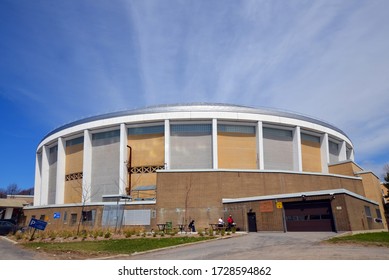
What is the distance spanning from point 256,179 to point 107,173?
19.0 meters

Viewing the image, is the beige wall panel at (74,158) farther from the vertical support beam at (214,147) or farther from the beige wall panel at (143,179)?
the vertical support beam at (214,147)

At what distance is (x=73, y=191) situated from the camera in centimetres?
4631

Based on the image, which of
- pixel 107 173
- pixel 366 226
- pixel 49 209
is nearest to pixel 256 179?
pixel 366 226

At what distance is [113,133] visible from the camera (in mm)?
44844

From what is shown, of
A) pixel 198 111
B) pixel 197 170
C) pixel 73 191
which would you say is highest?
pixel 198 111

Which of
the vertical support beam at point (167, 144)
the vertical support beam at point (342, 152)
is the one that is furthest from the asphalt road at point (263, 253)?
the vertical support beam at point (342, 152)

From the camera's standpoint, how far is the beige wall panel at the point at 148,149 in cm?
4209

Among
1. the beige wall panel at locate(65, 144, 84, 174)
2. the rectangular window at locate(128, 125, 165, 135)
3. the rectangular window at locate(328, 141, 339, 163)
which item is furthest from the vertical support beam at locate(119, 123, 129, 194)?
the rectangular window at locate(328, 141, 339, 163)

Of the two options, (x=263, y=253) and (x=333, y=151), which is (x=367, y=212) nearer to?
(x=263, y=253)

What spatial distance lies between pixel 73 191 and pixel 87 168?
4038 millimetres

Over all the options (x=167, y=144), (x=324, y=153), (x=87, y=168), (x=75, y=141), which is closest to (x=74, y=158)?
(x=75, y=141)

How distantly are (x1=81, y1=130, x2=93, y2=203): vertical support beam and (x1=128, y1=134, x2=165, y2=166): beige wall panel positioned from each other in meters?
5.73

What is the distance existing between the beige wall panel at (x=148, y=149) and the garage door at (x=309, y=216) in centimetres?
1903

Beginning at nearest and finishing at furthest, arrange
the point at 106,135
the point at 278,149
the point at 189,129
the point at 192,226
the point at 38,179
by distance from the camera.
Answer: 1. the point at 192,226
2. the point at 189,129
3. the point at 278,149
4. the point at 106,135
5. the point at 38,179
